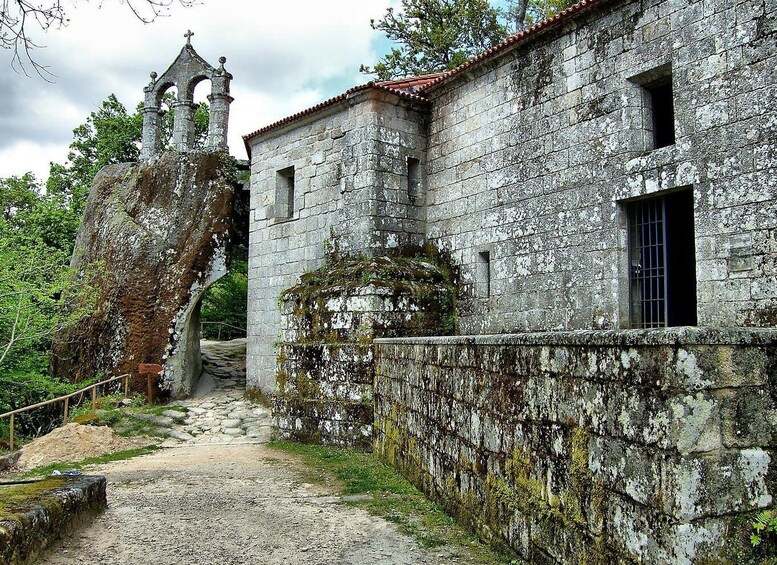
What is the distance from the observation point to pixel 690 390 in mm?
2396

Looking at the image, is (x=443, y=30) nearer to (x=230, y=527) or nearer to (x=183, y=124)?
(x=183, y=124)

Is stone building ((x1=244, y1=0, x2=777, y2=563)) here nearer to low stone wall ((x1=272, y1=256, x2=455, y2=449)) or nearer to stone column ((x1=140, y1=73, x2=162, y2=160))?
low stone wall ((x1=272, y1=256, x2=455, y2=449))

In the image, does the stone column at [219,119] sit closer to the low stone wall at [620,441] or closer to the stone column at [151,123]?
the stone column at [151,123]

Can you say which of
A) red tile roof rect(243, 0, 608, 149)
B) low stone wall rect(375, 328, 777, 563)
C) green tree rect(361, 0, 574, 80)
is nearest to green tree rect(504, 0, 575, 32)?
green tree rect(361, 0, 574, 80)

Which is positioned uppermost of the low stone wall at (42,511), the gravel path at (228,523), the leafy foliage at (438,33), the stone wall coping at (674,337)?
the leafy foliage at (438,33)

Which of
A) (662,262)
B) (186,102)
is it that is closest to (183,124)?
(186,102)

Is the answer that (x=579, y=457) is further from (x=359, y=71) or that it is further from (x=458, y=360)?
(x=359, y=71)

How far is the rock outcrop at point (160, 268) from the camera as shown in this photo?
13984 millimetres

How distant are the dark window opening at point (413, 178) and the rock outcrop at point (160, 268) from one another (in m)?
5.63

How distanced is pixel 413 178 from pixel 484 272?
2181mm

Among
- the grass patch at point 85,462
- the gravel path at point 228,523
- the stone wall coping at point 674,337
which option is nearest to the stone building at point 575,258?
the stone wall coping at point 674,337

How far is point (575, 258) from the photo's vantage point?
26.2 ft

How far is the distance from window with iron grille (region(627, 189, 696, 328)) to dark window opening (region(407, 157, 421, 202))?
152 inches

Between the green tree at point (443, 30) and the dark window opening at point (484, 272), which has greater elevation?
the green tree at point (443, 30)
